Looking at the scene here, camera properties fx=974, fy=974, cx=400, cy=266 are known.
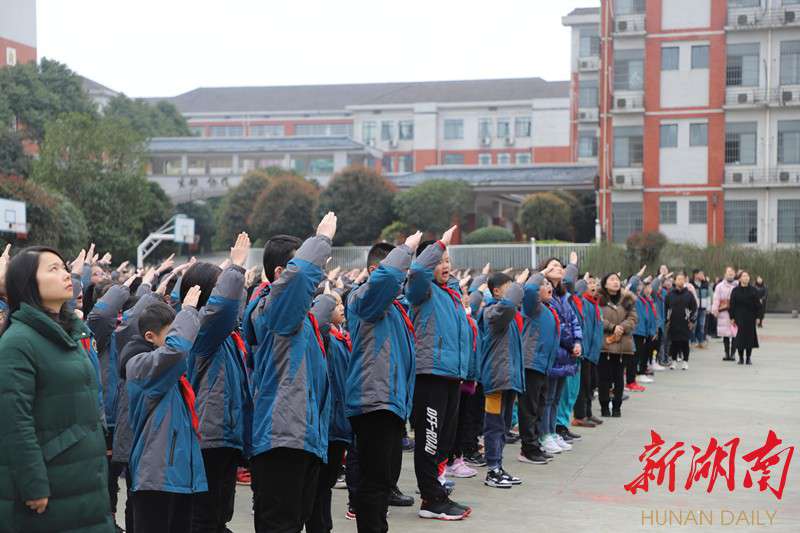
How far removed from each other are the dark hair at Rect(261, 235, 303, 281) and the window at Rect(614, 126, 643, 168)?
40003mm

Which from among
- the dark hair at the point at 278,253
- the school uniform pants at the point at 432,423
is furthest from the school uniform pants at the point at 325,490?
the dark hair at the point at 278,253

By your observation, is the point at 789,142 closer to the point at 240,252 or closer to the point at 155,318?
the point at 240,252

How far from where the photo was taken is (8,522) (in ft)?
12.7

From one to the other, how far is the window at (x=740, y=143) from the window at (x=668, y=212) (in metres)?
2.96

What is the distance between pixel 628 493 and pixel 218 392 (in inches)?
165

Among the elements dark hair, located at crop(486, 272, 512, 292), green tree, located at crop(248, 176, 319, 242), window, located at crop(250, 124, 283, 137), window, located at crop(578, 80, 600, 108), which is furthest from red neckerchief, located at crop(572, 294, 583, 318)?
window, located at crop(250, 124, 283, 137)

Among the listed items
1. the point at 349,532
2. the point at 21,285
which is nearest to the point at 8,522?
the point at 21,285

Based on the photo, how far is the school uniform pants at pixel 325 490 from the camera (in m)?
6.08

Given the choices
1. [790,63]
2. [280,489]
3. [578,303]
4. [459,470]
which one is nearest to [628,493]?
[459,470]

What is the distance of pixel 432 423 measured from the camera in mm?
7086

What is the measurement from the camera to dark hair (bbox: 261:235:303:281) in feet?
18.6

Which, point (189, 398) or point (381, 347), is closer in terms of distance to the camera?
point (189, 398)

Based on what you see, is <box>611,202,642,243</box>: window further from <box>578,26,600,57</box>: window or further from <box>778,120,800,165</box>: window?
<box>578,26,600,57</box>: window

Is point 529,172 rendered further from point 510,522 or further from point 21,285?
point 21,285
